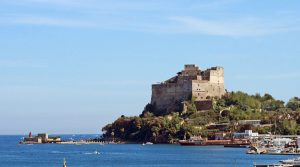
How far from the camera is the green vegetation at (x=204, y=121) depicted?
123 m

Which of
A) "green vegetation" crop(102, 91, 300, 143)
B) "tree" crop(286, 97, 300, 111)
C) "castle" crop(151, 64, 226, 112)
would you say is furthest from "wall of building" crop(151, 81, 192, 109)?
"tree" crop(286, 97, 300, 111)

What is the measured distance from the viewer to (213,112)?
422 feet

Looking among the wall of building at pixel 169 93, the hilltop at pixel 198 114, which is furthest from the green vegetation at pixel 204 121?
the wall of building at pixel 169 93

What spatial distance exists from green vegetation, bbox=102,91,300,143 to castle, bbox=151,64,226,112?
1.33 metres

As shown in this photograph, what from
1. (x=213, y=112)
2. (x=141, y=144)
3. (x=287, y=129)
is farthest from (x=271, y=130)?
(x=141, y=144)

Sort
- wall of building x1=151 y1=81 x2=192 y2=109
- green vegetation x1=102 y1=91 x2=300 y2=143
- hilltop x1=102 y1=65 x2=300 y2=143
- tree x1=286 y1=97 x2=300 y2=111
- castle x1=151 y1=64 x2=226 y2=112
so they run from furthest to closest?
tree x1=286 y1=97 x2=300 y2=111, wall of building x1=151 y1=81 x2=192 y2=109, castle x1=151 y1=64 x2=226 y2=112, hilltop x1=102 y1=65 x2=300 y2=143, green vegetation x1=102 y1=91 x2=300 y2=143

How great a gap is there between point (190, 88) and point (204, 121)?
7.39 metres

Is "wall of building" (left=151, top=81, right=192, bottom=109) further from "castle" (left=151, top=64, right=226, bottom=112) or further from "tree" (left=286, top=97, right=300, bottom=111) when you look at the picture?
"tree" (left=286, top=97, right=300, bottom=111)

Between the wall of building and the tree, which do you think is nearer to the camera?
the wall of building

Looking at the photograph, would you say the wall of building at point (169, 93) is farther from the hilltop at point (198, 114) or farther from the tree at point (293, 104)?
the tree at point (293, 104)

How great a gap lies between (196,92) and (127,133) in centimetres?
1300

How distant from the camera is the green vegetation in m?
123

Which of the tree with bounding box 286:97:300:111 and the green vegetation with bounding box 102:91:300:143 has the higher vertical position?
the tree with bounding box 286:97:300:111

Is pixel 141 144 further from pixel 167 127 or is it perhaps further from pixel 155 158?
pixel 155 158
